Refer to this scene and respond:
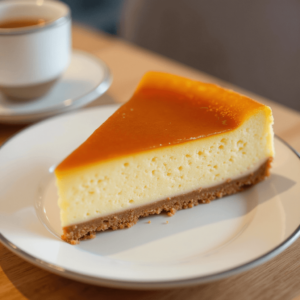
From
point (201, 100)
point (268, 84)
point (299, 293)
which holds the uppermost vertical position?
point (201, 100)

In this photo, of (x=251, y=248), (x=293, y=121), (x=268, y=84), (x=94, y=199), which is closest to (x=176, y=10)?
(x=268, y=84)

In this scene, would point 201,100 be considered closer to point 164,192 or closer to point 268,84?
point 164,192

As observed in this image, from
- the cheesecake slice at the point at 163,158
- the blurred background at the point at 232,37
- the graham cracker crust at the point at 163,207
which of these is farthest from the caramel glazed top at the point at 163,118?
the blurred background at the point at 232,37

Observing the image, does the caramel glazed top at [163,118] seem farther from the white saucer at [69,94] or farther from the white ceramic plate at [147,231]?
the white saucer at [69,94]

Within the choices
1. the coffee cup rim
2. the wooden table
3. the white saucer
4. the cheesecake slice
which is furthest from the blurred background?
the wooden table

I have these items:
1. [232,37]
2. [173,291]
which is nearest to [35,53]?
[173,291]
